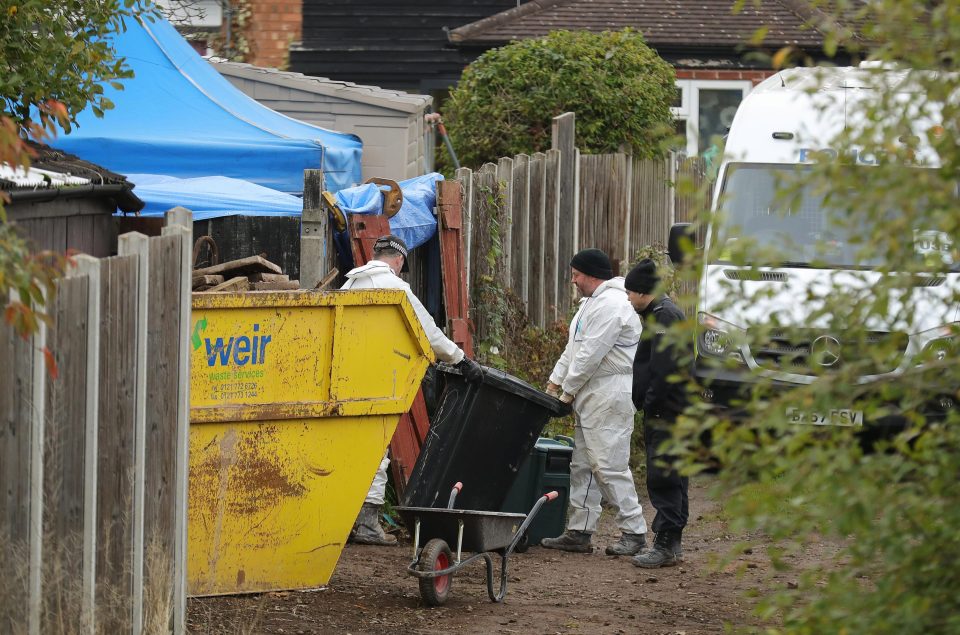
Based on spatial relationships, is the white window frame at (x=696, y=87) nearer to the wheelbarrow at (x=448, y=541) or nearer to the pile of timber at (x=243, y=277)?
the pile of timber at (x=243, y=277)

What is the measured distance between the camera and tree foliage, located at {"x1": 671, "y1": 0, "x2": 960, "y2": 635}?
3092 mm

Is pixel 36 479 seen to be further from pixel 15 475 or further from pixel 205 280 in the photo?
pixel 205 280

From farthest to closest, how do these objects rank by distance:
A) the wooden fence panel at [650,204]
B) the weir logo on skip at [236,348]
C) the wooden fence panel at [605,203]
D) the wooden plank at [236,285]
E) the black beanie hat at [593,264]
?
the wooden fence panel at [650,204] → the wooden fence panel at [605,203] → the black beanie hat at [593,264] → the wooden plank at [236,285] → the weir logo on skip at [236,348]

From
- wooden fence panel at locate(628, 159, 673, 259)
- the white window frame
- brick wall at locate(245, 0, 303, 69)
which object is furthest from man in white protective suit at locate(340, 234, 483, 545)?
brick wall at locate(245, 0, 303, 69)

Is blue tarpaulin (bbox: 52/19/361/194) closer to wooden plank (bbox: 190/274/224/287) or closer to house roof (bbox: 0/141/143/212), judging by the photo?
house roof (bbox: 0/141/143/212)

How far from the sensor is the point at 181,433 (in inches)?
221

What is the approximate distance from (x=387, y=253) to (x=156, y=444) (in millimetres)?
3094

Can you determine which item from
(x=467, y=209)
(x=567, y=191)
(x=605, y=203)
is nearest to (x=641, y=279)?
(x=467, y=209)

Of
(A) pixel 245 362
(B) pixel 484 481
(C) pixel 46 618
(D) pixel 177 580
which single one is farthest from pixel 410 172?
(C) pixel 46 618

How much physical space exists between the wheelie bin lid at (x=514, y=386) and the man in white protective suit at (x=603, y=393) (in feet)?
2.07

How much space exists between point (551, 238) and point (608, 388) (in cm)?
498

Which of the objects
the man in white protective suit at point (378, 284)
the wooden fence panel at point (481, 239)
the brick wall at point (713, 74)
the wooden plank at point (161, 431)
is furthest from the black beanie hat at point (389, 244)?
the brick wall at point (713, 74)

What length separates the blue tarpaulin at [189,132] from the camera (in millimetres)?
10891

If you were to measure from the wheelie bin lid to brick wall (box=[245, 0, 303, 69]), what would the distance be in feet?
48.9
